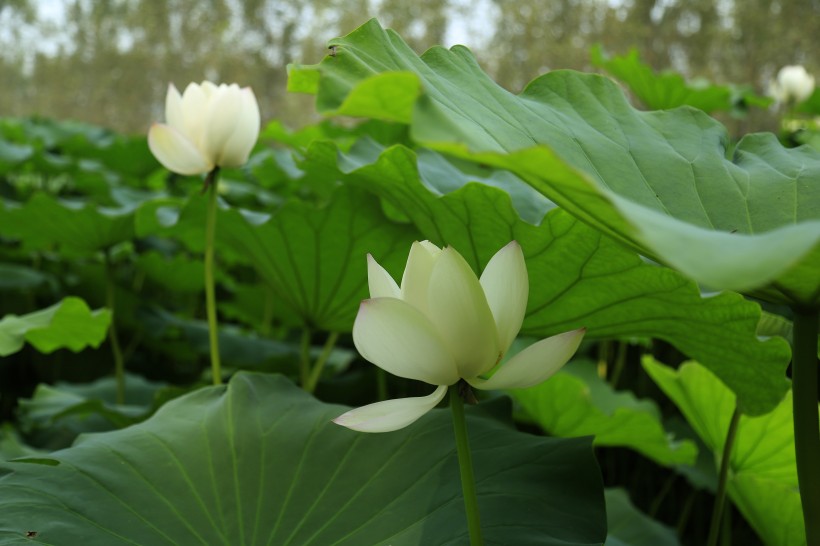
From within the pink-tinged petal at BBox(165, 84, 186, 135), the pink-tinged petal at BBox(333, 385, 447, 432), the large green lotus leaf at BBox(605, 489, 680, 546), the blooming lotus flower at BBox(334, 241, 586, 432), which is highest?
the pink-tinged petal at BBox(165, 84, 186, 135)

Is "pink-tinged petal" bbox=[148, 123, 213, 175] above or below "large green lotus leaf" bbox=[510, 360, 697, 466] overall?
above

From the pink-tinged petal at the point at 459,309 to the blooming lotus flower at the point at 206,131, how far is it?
24.6 inches

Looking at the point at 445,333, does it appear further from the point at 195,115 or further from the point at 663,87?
the point at 663,87

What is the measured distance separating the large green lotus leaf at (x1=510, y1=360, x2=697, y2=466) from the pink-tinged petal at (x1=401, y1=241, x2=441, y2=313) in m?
0.60

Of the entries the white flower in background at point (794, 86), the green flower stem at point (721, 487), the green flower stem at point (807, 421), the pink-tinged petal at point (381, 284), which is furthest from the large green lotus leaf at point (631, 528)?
the white flower in background at point (794, 86)

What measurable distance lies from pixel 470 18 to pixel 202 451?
37.1 ft

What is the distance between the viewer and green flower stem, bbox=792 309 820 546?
1.89 ft

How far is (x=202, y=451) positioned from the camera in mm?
783

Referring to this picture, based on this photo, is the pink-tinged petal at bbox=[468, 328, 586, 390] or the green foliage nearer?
the pink-tinged petal at bbox=[468, 328, 586, 390]

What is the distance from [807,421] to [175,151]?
2.64 feet

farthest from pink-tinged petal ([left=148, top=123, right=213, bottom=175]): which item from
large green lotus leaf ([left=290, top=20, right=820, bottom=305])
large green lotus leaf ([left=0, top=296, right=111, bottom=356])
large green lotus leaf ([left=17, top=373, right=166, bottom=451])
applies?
large green lotus leaf ([left=290, top=20, right=820, bottom=305])

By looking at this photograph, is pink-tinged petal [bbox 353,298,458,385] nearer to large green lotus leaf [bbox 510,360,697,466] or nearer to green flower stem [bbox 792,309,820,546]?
green flower stem [bbox 792,309,820,546]

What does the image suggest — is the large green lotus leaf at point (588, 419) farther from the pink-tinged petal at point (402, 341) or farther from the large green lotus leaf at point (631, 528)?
the pink-tinged petal at point (402, 341)

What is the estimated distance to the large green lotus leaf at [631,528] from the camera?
1.22m
